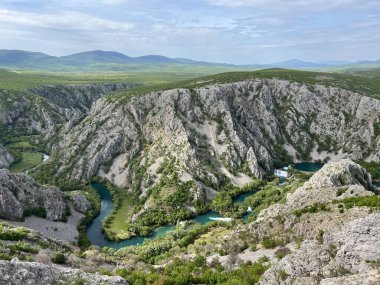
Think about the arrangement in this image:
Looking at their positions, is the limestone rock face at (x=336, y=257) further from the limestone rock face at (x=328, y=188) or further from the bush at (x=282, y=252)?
the limestone rock face at (x=328, y=188)

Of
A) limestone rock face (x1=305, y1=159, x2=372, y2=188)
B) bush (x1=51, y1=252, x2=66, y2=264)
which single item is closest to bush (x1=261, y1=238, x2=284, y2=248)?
bush (x1=51, y1=252, x2=66, y2=264)

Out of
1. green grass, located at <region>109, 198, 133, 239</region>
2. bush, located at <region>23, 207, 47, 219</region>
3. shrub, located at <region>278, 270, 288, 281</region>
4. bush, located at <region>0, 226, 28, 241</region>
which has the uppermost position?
shrub, located at <region>278, 270, 288, 281</region>

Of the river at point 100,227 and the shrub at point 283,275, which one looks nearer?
the shrub at point 283,275

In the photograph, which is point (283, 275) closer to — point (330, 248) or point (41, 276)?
point (330, 248)

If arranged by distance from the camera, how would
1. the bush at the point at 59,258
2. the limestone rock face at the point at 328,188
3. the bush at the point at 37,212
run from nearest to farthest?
the bush at the point at 59,258, the limestone rock face at the point at 328,188, the bush at the point at 37,212

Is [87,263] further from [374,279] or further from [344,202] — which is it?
[344,202]

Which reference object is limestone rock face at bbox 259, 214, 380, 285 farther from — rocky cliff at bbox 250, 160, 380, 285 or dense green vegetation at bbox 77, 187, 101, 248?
dense green vegetation at bbox 77, 187, 101, 248

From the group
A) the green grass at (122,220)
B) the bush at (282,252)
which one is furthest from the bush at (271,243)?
the green grass at (122,220)
